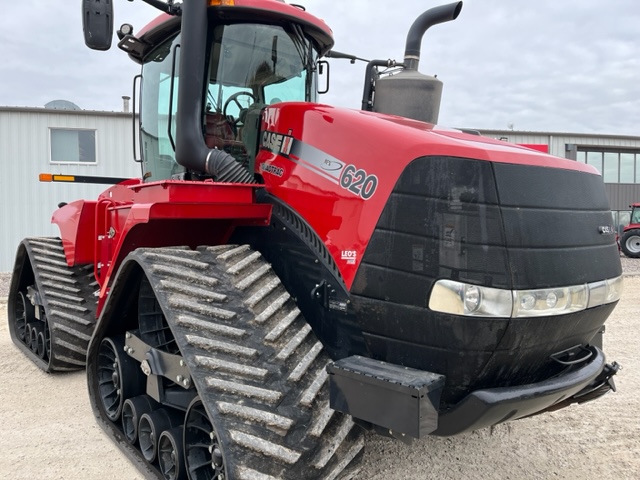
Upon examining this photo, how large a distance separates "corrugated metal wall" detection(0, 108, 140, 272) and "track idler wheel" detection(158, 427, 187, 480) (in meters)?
13.0

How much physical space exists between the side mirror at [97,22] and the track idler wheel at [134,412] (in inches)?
76.6

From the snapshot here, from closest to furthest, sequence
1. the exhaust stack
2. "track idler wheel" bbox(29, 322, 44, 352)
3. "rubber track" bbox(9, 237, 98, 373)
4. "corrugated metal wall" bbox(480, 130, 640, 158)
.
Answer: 1. the exhaust stack
2. "rubber track" bbox(9, 237, 98, 373)
3. "track idler wheel" bbox(29, 322, 44, 352)
4. "corrugated metal wall" bbox(480, 130, 640, 158)

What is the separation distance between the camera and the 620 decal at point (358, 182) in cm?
238

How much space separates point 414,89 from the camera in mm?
3414

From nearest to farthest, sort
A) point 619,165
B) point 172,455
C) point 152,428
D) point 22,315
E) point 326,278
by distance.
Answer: point 326,278 → point 172,455 → point 152,428 → point 22,315 → point 619,165

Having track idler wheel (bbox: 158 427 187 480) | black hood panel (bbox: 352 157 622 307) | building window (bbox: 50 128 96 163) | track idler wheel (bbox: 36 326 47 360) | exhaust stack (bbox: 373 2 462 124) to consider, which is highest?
exhaust stack (bbox: 373 2 462 124)

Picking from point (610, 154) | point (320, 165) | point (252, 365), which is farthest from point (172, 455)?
point (610, 154)

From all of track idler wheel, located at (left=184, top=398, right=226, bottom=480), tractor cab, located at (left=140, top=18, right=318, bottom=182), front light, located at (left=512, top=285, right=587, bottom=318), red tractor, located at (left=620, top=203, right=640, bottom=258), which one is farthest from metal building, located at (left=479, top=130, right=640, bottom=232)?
track idler wheel, located at (left=184, top=398, right=226, bottom=480)

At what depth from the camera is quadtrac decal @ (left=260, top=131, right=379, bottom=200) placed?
7.92 feet

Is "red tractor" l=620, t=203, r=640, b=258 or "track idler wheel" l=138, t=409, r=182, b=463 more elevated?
"track idler wheel" l=138, t=409, r=182, b=463

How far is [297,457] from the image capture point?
7.03 feet

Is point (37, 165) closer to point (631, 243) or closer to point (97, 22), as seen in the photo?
point (97, 22)

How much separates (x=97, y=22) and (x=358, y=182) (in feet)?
5.20

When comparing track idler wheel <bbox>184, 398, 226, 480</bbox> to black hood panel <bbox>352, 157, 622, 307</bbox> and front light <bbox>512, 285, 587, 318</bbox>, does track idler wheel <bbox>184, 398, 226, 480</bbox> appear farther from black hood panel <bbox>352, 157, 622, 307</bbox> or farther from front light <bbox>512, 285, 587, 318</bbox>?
front light <bbox>512, 285, 587, 318</bbox>
